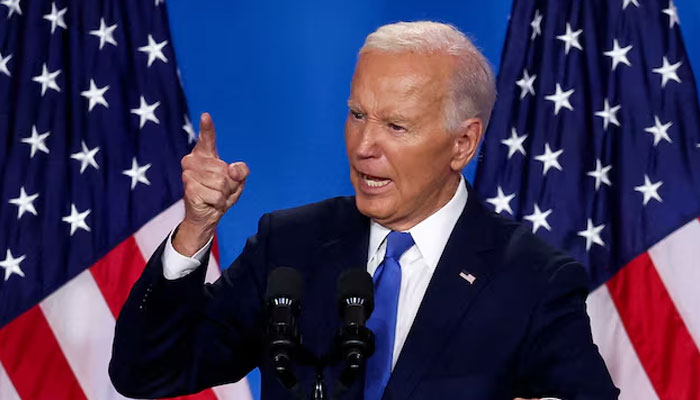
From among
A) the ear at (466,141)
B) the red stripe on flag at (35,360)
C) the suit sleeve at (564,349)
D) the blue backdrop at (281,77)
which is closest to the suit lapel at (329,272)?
the ear at (466,141)

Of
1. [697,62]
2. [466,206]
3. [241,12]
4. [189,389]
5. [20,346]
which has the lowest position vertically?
[20,346]

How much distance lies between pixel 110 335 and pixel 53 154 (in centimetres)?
64

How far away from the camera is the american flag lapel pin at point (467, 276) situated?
6.45ft

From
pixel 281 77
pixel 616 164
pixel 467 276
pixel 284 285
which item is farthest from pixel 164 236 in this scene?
pixel 284 285

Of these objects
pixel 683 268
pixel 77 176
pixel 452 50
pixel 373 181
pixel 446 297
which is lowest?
pixel 683 268

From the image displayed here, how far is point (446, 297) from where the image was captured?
1932mm

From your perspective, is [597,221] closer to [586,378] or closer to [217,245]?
[217,245]

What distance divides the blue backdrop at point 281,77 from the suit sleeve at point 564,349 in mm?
1665

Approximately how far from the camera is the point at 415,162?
2.00 meters

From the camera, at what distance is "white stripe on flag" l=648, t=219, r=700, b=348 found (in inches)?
130

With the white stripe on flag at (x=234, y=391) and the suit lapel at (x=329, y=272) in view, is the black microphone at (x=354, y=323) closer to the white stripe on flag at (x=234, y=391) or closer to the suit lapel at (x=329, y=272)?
the suit lapel at (x=329, y=272)

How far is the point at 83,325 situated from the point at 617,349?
1783mm

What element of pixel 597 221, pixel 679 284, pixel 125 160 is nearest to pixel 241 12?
pixel 125 160

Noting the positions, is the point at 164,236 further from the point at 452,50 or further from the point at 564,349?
the point at 564,349
